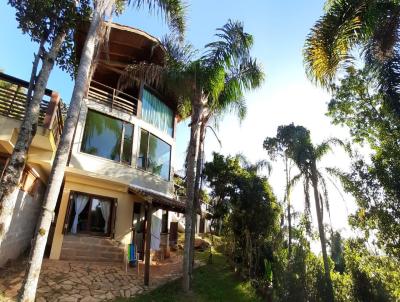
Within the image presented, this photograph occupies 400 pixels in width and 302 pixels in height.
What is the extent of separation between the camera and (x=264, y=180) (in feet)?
56.7

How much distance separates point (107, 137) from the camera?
14617 millimetres

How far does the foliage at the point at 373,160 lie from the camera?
11562 millimetres

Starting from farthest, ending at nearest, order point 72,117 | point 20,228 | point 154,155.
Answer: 1. point 154,155
2. point 20,228
3. point 72,117

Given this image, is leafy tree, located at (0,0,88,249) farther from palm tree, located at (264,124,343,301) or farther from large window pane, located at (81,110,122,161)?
palm tree, located at (264,124,343,301)

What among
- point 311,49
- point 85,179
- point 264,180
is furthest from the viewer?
point 264,180

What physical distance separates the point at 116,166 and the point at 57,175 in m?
7.60

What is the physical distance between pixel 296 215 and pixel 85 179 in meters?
18.1

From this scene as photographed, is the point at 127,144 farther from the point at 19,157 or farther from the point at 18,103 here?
the point at 19,157

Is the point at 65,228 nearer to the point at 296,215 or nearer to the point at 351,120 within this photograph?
the point at 351,120

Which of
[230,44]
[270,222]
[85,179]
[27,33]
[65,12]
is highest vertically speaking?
[230,44]

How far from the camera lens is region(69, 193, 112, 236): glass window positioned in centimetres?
1277

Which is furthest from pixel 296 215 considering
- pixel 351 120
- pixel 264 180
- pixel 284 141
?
pixel 351 120

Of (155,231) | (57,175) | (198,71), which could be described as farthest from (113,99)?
(57,175)

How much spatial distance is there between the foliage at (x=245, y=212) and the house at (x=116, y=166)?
8.73 ft
